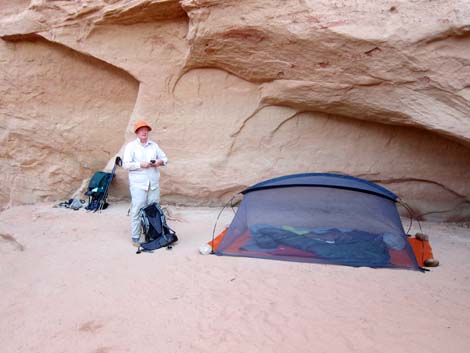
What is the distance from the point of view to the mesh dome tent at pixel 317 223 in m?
3.94

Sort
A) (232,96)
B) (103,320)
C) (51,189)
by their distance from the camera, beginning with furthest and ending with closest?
(51,189), (232,96), (103,320)

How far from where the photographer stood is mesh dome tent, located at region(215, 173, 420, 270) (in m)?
3.94

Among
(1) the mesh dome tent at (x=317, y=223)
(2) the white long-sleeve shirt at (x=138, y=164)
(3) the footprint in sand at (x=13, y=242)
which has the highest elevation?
(2) the white long-sleeve shirt at (x=138, y=164)

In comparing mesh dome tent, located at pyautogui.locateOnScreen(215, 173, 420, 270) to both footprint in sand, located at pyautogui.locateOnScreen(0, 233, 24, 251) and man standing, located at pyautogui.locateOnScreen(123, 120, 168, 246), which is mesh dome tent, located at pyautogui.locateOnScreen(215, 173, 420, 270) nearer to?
man standing, located at pyautogui.locateOnScreen(123, 120, 168, 246)

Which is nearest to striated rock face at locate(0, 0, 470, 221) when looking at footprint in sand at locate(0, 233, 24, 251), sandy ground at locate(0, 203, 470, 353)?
sandy ground at locate(0, 203, 470, 353)

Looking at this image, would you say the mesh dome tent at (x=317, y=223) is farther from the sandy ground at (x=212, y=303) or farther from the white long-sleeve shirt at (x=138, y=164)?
the white long-sleeve shirt at (x=138, y=164)

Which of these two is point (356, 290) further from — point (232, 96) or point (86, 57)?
point (86, 57)

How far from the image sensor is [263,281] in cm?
332

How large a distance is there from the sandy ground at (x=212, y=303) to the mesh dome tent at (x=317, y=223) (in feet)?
0.82

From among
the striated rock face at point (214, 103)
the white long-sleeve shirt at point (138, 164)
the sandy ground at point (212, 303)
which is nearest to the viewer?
the sandy ground at point (212, 303)

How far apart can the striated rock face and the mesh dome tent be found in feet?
5.78

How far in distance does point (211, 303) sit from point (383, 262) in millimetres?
1890

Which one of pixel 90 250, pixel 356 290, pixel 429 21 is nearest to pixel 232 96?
pixel 429 21

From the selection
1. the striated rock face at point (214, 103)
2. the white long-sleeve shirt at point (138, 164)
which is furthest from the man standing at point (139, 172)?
the striated rock face at point (214, 103)
